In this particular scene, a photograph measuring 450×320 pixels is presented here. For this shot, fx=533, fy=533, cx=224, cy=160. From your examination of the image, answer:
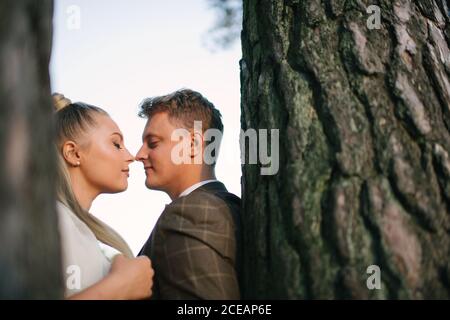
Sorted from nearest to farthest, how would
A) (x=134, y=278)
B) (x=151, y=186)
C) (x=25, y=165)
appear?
(x=25, y=165) → (x=134, y=278) → (x=151, y=186)

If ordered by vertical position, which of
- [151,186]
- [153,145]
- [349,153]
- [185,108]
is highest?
[185,108]

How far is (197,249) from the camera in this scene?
2.07 meters

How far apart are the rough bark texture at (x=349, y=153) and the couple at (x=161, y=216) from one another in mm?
167

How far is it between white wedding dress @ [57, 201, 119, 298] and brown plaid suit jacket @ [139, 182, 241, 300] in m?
0.26

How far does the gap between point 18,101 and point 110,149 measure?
76.1 inches

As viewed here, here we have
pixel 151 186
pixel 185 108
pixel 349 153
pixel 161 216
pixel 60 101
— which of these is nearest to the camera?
pixel 349 153

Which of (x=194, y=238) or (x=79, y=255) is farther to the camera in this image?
(x=79, y=255)

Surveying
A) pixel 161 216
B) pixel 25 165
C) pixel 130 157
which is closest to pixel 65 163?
pixel 130 157

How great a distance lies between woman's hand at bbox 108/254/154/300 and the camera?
6.70ft

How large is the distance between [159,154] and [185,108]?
323mm

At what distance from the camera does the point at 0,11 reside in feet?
3.46

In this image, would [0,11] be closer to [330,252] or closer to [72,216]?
[330,252]

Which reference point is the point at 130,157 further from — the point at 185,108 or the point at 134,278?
the point at 134,278
